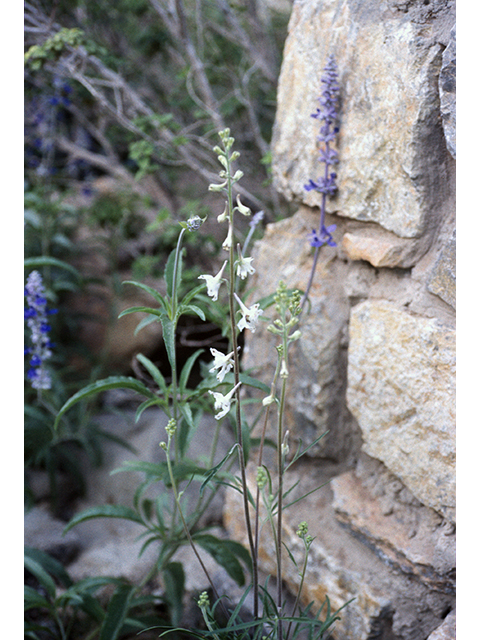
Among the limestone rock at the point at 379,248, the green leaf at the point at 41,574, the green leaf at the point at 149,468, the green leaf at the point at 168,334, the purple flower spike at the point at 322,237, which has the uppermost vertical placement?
the purple flower spike at the point at 322,237

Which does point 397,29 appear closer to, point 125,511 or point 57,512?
point 125,511

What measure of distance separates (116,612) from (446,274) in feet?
3.78

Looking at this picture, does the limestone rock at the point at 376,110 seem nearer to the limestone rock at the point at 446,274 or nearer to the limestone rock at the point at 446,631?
the limestone rock at the point at 446,274

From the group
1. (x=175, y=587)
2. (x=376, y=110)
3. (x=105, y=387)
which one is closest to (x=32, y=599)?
(x=175, y=587)

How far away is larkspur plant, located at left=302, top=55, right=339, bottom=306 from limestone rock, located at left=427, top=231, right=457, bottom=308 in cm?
28

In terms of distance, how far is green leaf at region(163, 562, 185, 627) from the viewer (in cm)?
150

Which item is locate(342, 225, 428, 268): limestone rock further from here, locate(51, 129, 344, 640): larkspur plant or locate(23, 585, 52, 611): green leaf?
locate(23, 585, 52, 611): green leaf

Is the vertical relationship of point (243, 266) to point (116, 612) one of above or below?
above

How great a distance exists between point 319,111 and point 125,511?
111 centimetres

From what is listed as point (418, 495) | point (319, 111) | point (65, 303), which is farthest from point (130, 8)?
point (418, 495)

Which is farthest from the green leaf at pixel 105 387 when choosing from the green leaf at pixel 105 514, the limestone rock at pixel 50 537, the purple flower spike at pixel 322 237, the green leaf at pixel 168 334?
the limestone rock at pixel 50 537

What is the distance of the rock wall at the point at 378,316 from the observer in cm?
113

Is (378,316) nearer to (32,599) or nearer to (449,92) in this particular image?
(449,92)

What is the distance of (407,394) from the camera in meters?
1.20
